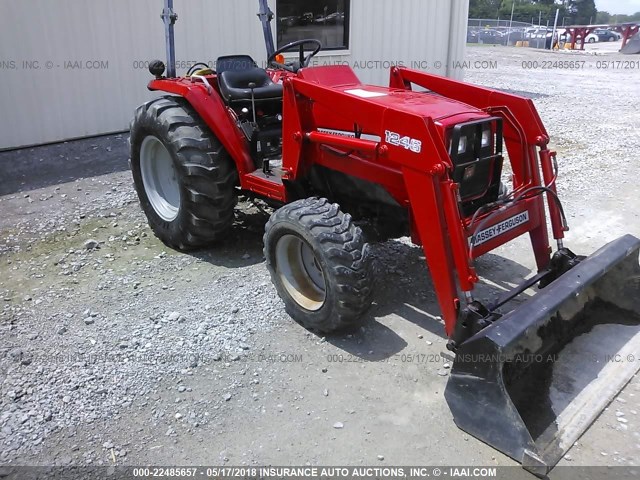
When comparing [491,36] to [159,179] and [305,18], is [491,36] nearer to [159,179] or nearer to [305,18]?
[305,18]

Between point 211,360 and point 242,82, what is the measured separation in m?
2.33

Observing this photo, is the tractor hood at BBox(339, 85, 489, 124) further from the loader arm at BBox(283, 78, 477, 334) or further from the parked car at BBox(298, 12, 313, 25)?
the parked car at BBox(298, 12, 313, 25)

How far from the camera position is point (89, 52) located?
26.2 ft

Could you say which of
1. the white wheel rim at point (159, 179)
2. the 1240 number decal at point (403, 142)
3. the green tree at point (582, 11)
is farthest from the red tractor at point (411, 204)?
the green tree at point (582, 11)

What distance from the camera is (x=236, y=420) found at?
9.87 ft

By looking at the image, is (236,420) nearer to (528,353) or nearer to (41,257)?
(528,353)

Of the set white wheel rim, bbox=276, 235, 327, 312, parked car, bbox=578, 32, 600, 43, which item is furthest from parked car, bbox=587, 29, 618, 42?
white wheel rim, bbox=276, 235, 327, 312

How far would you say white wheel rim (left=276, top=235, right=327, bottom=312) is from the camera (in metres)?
3.80

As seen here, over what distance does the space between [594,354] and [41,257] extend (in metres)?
4.11

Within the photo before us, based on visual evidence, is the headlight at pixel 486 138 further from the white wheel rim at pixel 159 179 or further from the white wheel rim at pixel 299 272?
the white wheel rim at pixel 159 179

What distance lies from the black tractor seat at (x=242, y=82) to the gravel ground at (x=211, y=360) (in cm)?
122

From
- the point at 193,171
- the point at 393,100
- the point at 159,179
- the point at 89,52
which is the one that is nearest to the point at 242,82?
the point at 193,171

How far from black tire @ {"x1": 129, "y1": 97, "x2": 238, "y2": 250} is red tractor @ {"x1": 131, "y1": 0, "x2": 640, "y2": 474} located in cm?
1

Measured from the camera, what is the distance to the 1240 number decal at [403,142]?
3.15m
